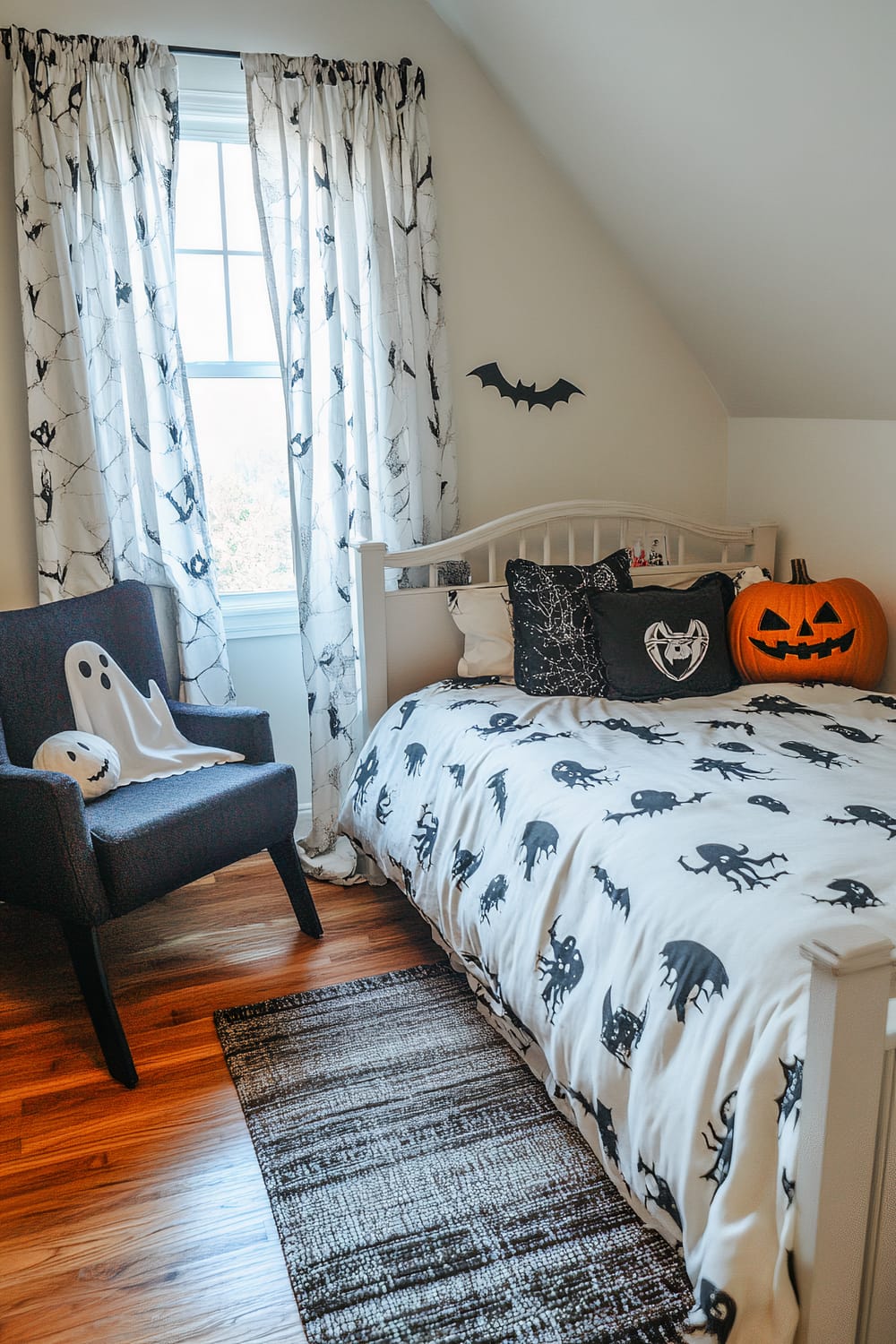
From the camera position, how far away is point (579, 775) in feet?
6.49

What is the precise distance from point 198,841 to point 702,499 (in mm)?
2118

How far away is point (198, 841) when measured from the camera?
2.25 meters

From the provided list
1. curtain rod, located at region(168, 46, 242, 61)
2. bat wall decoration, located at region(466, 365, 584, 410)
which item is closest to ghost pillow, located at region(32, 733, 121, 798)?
bat wall decoration, located at region(466, 365, 584, 410)

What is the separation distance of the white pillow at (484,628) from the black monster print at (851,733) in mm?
879

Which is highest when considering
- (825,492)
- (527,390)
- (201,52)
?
(201,52)

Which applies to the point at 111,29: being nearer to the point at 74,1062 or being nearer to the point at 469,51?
the point at 469,51

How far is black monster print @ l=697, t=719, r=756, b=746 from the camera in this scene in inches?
89.2

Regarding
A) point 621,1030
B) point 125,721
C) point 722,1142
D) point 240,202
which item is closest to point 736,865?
point 621,1030

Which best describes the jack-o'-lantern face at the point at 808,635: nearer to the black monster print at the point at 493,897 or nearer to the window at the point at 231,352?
the black monster print at the point at 493,897

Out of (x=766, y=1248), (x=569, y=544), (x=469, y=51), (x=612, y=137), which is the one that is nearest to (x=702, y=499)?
(x=569, y=544)

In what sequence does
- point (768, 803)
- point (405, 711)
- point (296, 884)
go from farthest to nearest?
point (405, 711), point (296, 884), point (768, 803)

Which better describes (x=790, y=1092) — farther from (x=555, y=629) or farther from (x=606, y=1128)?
(x=555, y=629)

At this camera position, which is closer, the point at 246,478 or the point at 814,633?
the point at 814,633

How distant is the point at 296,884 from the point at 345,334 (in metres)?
1.55
